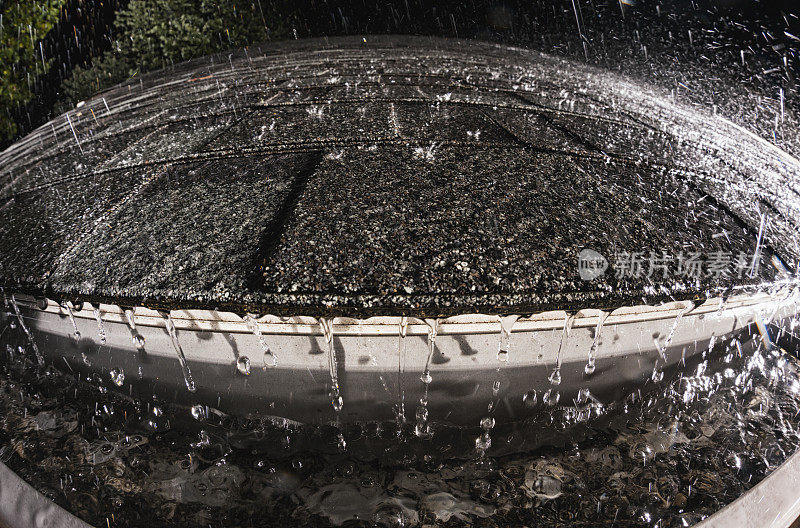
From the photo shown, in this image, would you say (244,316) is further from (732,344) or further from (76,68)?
(76,68)

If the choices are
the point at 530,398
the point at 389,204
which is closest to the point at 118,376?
the point at 389,204

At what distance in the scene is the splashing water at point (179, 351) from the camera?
1.30m

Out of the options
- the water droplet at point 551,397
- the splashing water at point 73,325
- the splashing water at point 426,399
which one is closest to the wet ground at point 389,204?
the splashing water at point 73,325

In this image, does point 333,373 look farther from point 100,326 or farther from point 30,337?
point 30,337

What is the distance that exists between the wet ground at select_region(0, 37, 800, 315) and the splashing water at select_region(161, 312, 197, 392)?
0.60ft

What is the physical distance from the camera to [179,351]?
1395 mm

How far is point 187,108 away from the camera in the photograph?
2.47m

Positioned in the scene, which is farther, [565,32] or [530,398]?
[565,32]

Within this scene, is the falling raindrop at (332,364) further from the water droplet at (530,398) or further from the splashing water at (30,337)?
the splashing water at (30,337)

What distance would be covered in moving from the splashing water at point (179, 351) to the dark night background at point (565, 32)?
5.21 meters

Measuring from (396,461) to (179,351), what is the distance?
2.81 feet

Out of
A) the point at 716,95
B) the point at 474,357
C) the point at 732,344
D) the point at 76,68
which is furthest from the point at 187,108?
the point at 76,68

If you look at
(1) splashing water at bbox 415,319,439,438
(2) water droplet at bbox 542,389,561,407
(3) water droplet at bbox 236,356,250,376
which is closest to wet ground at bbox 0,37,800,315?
(1) splashing water at bbox 415,319,439,438

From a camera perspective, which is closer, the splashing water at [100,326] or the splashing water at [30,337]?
the splashing water at [100,326]
